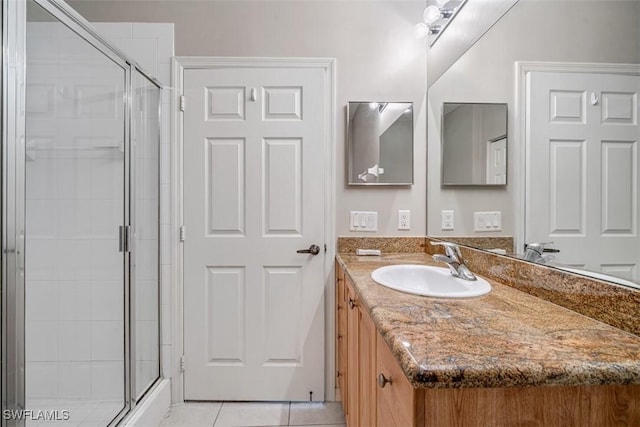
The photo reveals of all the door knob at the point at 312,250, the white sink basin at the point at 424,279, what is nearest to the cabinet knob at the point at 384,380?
the white sink basin at the point at 424,279

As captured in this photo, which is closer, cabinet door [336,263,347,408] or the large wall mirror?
the large wall mirror

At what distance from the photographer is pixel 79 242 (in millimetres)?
1576

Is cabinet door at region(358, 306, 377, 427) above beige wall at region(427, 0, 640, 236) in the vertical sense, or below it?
below

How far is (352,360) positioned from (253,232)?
901 millimetres

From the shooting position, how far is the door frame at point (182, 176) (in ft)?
5.90

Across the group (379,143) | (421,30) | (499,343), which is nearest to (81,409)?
(499,343)

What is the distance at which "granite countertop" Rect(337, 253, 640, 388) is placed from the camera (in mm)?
525

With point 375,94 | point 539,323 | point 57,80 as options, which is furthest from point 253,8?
point 539,323

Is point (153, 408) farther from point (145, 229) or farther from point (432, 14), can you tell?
point (432, 14)

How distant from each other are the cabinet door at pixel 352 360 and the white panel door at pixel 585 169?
0.71m

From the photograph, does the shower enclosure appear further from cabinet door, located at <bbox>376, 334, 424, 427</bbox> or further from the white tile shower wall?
cabinet door, located at <bbox>376, 334, 424, 427</bbox>

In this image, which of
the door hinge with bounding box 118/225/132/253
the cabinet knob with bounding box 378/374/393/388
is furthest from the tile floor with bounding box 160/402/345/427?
the cabinet knob with bounding box 378/374/393/388

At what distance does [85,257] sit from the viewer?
1.58 metres

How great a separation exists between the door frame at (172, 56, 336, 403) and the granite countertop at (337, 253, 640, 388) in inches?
40.2
